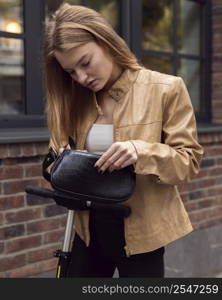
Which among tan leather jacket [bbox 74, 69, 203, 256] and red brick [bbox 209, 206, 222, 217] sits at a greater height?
tan leather jacket [bbox 74, 69, 203, 256]

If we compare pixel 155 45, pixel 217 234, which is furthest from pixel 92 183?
pixel 217 234

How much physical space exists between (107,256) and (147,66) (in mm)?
2987

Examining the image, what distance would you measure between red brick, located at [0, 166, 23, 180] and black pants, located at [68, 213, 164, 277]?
1.25 meters

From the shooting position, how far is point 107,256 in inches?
87.8

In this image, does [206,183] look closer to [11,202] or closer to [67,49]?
[11,202]

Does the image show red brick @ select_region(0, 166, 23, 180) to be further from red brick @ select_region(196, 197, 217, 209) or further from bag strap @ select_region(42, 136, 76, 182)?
red brick @ select_region(196, 197, 217, 209)

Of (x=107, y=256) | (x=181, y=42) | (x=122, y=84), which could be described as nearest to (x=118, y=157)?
(x=122, y=84)

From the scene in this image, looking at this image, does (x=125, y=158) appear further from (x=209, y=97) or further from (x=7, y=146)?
(x=209, y=97)

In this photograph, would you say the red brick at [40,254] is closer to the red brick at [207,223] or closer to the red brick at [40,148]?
the red brick at [40,148]

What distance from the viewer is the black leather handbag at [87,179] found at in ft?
6.23

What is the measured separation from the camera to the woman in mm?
1999

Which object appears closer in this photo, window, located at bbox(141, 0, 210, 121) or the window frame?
window, located at bbox(141, 0, 210, 121)

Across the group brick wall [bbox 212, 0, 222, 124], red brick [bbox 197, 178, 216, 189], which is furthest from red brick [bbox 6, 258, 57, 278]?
brick wall [bbox 212, 0, 222, 124]

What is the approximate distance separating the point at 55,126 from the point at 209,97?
12.2 feet
